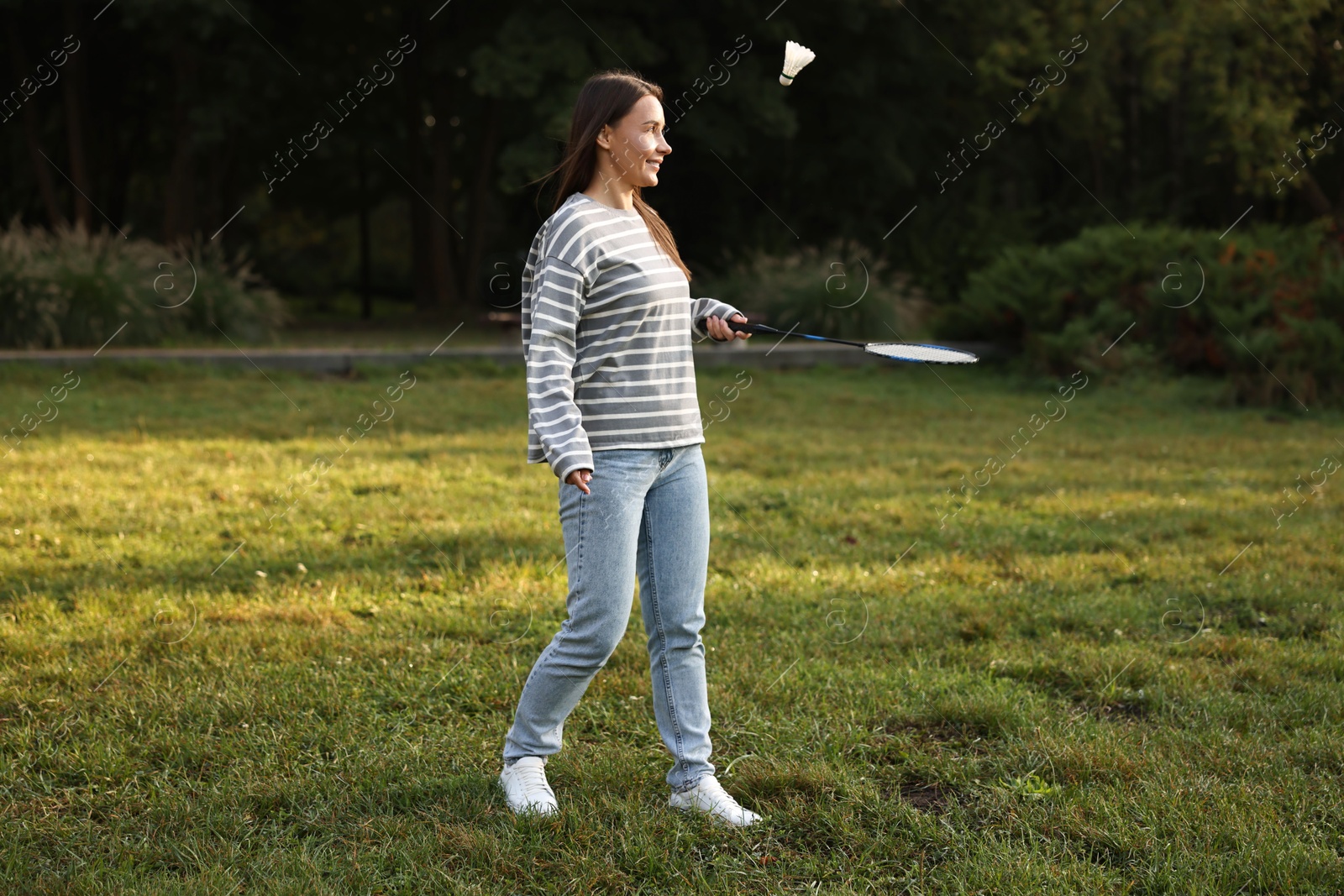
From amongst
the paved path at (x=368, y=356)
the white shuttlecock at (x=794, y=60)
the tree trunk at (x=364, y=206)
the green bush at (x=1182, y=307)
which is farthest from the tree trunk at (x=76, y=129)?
the white shuttlecock at (x=794, y=60)

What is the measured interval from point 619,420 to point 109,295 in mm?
11614

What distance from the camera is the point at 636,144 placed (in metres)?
2.96

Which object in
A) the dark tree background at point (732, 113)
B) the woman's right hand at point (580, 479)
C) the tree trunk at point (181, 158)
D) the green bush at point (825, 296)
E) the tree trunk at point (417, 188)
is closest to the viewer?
the woman's right hand at point (580, 479)

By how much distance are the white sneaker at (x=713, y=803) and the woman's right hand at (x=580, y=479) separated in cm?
90

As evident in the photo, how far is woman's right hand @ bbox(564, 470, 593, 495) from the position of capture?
271 cm

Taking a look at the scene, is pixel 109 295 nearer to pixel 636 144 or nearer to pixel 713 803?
pixel 636 144

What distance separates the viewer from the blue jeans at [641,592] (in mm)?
2914

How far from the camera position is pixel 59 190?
25172 mm

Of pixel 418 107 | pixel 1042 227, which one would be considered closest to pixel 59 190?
pixel 418 107

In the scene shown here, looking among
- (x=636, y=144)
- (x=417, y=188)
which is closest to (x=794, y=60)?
(x=636, y=144)

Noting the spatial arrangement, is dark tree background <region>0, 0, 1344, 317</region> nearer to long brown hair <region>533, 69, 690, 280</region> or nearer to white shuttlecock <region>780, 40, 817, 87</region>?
white shuttlecock <region>780, 40, 817, 87</region>

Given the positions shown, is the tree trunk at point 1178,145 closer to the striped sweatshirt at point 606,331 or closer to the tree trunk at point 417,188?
the tree trunk at point 417,188

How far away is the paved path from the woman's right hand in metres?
8.57

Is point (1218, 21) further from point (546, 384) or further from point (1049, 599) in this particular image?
point (546, 384)
